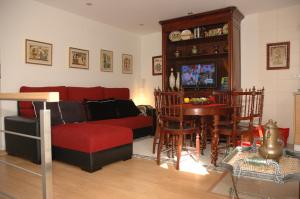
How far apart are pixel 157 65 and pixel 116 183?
4.05 meters

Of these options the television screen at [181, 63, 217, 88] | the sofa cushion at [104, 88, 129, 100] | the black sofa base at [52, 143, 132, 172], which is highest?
the television screen at [181, 63, 217, 88]

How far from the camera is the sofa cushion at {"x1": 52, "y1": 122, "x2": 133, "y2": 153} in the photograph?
2.82 m

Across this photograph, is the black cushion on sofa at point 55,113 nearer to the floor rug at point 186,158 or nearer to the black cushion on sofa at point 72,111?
the black cushion on sofa at point 72,111

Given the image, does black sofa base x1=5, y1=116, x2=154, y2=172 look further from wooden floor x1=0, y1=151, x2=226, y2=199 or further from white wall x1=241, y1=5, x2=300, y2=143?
white wall x1=241, y1=5, x2=300, y2=143

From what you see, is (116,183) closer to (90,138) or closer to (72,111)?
(90,138)

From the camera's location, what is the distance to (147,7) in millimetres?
4391

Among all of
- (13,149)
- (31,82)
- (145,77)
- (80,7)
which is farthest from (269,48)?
(13,149)

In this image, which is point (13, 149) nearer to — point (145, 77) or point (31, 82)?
point (31, 82)

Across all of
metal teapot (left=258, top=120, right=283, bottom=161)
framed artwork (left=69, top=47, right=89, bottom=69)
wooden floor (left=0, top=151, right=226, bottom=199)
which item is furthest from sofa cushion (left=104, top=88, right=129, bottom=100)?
metal teapot (left=258, top=120, right=283, bottom=161)

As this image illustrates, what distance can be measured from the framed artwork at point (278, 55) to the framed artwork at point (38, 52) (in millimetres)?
4028

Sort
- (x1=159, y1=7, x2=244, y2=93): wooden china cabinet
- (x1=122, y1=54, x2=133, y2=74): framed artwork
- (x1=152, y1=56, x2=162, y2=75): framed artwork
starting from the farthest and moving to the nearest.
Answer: (x1=152, y1=56, x2=162, y2=75): framed artwork
(x1=122, y1=54, x2=133, y2=74): framed artwork
(x1=159, y1=7, x2=244, y2=93): wooden china cabinet

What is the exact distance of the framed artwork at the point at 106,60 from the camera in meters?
5.38

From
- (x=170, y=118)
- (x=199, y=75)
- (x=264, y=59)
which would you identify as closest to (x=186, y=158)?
(x=170, y=118)

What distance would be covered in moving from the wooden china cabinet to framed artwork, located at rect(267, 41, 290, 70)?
1.80ft
